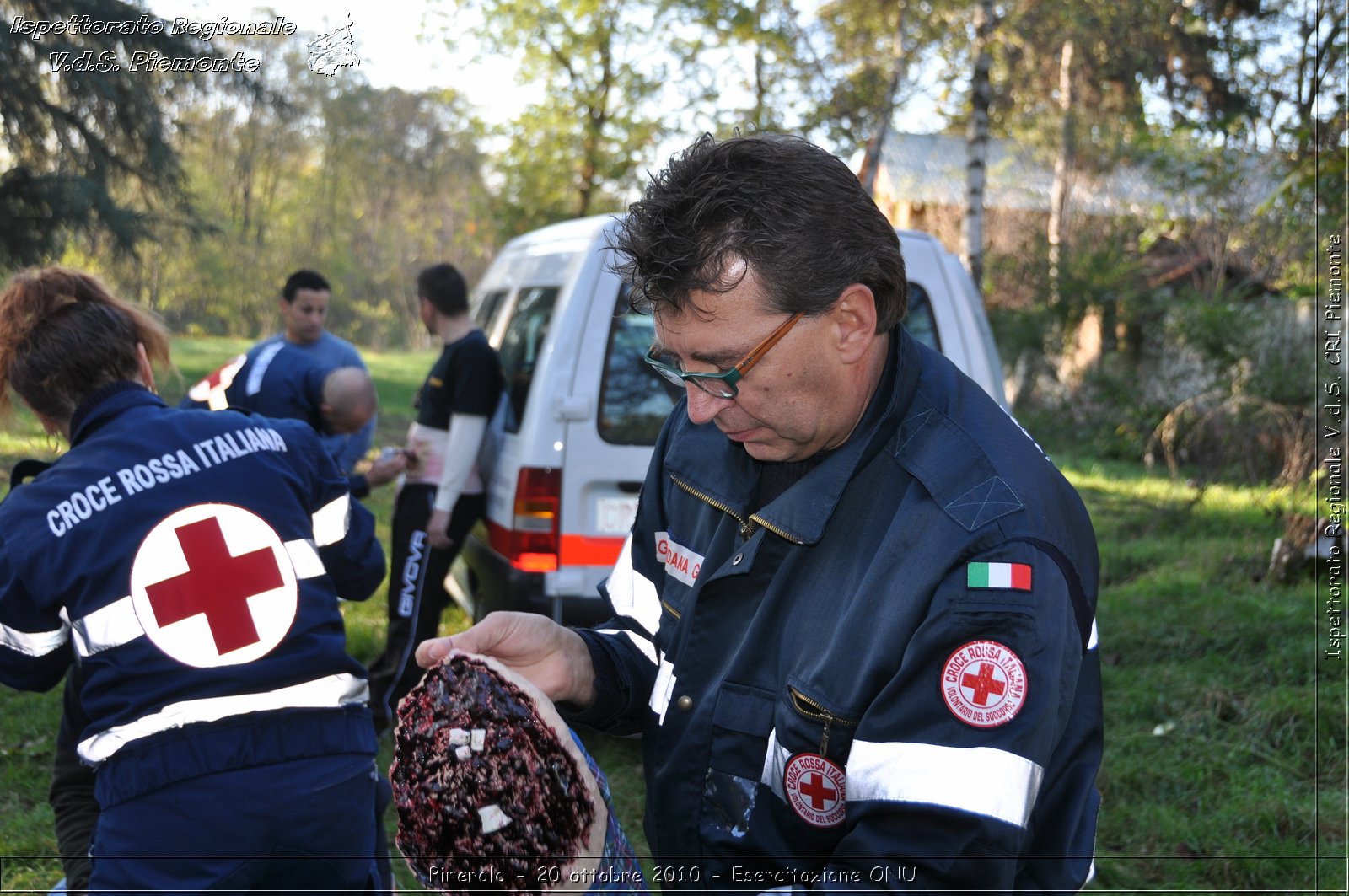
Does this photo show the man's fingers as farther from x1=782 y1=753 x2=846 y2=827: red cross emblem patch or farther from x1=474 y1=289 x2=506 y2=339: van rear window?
x1=474 y1=289 x2=506 y2=339: van rear window

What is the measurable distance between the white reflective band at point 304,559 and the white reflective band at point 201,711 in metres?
0.25

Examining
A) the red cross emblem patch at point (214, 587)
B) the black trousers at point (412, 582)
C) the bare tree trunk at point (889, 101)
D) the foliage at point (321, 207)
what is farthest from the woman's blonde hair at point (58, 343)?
the bare tree trunk at point (889, 101)

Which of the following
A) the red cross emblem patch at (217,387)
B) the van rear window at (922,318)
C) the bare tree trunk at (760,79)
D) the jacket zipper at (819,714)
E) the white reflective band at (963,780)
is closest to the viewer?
the white reflective band at (963,780)

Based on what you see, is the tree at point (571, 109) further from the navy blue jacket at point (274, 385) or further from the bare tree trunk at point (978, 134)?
the navy blue jacket at point (274, 385)

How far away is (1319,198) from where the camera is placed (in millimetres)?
5973

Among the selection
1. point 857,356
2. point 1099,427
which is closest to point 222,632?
point 857,356

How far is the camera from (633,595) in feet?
6.59

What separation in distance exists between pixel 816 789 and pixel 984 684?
325 millimetres

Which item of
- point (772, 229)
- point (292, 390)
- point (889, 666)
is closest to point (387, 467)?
point (292, 390)

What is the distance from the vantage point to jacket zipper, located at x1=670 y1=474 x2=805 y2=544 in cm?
157

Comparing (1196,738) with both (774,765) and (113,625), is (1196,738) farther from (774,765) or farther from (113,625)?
(113,625)

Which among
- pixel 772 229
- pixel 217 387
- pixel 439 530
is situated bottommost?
pixel 439 530

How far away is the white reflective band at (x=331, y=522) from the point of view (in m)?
2.65

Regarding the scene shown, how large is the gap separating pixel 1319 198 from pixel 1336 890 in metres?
3.98
